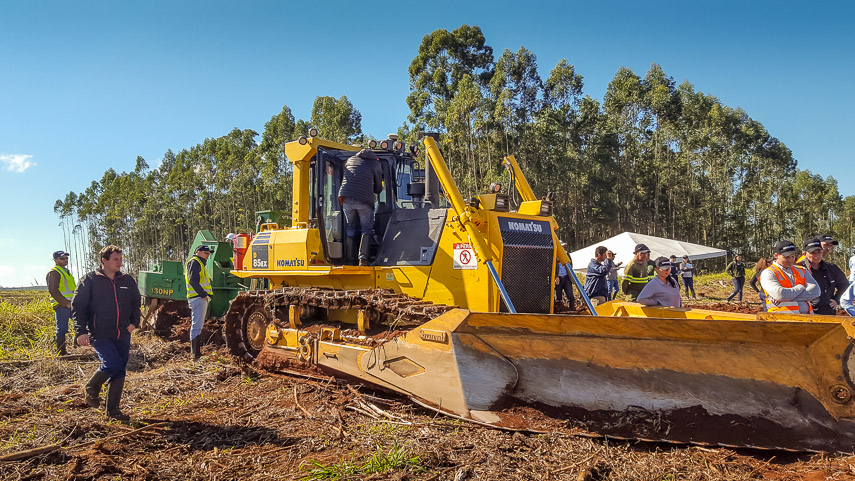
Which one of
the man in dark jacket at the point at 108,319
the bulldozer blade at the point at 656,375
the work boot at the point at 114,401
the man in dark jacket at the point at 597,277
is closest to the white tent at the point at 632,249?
the man in dark jacket at the point at 597,277

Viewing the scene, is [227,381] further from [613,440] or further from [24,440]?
[613,440]

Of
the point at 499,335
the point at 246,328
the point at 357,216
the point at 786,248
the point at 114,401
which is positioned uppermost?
the point at 357,216

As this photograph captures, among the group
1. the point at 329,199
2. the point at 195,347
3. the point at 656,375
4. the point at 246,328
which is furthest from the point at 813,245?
the point at 195,347

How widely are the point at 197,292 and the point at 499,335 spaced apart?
5998 mm

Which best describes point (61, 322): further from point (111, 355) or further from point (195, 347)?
point (111, 355)

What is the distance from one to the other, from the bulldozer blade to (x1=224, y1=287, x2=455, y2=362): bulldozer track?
0.66 m

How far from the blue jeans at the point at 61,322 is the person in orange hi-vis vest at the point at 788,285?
10093 millimetres

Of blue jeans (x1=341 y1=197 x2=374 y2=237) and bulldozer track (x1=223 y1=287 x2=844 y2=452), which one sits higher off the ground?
blue jeans (x1=341 y1=197 x2=374 y2=237)

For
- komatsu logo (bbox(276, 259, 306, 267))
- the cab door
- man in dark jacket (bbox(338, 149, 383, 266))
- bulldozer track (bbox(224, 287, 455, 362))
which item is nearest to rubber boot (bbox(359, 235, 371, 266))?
man in dark jacket (bbox(338, 149, 383, 266))

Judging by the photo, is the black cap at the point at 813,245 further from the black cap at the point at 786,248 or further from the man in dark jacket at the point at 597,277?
the man in dark jacket at the point at 597,277

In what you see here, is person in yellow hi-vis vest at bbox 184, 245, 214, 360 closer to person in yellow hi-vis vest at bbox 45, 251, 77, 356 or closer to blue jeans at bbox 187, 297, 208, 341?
blue jeans at bbox 187, 297, 208, 341

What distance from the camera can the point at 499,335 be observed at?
460cm

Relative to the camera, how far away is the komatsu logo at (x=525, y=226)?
6.02m

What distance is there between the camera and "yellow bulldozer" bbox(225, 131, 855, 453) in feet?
12.8
